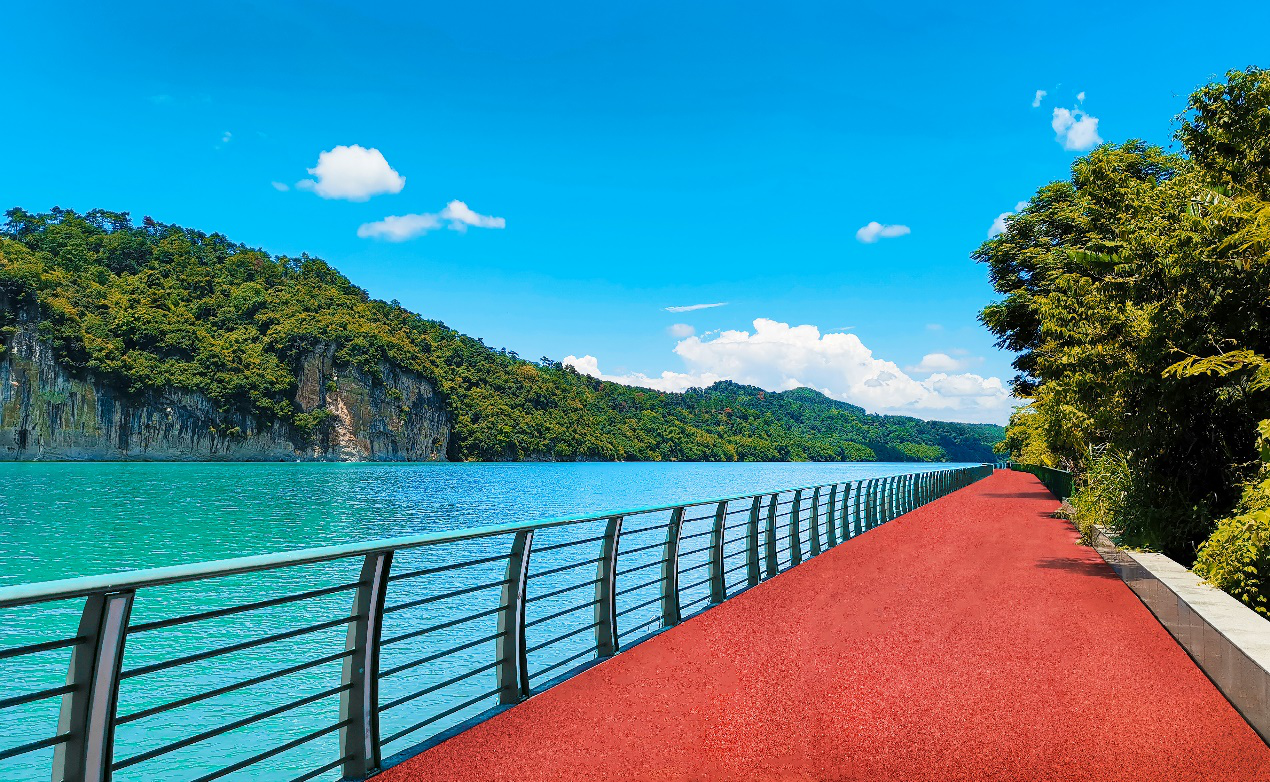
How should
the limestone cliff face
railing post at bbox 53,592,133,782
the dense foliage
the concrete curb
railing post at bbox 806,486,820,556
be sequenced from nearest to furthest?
railing post at bbox 53,592,133,782, the concrete curb, the dense foliage, railing post at bbox 806,486,820,556, the limestone cliff face

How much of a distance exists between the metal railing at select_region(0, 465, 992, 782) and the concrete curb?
381 cm

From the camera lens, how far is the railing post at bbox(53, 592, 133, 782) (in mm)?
2924

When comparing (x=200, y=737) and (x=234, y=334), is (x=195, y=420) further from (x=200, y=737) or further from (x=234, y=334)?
(x=200, y=737)

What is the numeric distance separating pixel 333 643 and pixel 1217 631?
18956 mm

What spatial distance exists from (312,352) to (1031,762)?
13438cm

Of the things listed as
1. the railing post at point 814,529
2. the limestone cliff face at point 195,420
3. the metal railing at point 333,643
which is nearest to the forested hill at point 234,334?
the limestone cliff face at point 195,420

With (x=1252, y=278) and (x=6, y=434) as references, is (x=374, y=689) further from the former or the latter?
(x=6, y=434)

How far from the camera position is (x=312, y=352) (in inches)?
5079

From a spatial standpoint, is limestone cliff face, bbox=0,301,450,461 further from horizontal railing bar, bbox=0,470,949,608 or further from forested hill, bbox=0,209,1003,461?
horizontal railing bar, bbox=0,470,949,608

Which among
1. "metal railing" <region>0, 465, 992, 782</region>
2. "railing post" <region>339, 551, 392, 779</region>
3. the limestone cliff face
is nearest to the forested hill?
the limestone cliff face

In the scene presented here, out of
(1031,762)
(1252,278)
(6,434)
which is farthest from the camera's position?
(6,434)

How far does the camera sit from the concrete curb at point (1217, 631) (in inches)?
197

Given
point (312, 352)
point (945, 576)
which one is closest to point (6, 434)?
point (312, 352)

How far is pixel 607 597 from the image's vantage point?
268 inches
